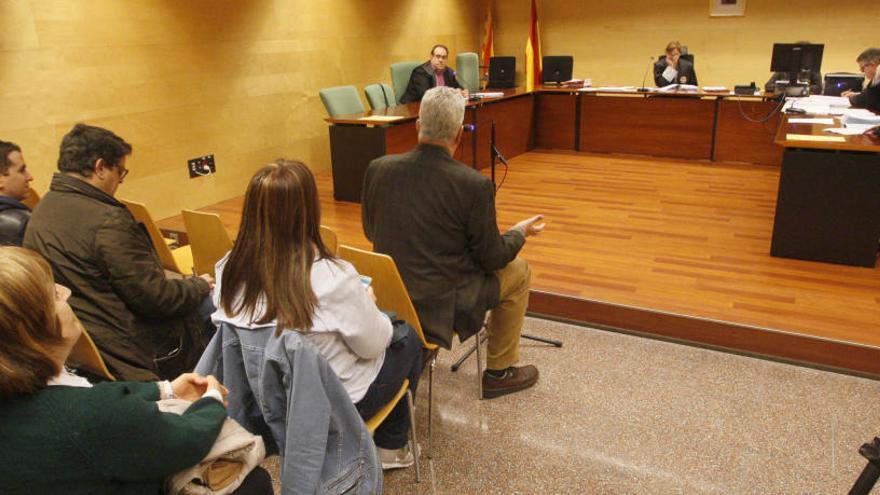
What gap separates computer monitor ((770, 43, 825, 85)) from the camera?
6.17 metres

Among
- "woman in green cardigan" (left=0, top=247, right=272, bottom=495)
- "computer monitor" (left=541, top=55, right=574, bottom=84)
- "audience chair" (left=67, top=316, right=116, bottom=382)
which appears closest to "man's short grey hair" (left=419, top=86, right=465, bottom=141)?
"audience chair" (left=67, top=316, right=116, bottom=382)

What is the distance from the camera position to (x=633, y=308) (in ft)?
10.6

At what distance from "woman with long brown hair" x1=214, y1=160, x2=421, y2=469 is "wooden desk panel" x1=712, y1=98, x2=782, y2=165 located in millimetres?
5989

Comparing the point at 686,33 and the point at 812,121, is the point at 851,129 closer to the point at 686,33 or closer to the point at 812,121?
the point at 812,121

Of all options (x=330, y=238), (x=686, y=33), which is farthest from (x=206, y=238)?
(x=686, y=33)

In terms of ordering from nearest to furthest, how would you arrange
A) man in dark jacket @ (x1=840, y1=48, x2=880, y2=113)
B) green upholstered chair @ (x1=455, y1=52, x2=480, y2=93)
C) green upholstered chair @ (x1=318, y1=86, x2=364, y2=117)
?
1. man in dark jacket @ (x1=840, y1=48, x2=880, y2=113)
2. green upholstered chair @ (x1=318, y1=86, x2=364, y2=117)
3. green upholstered chair @ (x1=455, y1=52, x2=480, y2=93)

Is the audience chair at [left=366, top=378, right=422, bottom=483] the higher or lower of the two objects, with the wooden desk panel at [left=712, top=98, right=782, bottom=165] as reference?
lower

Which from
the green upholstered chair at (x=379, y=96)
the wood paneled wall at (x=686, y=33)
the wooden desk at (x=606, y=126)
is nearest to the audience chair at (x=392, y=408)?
the wooden desk at (x=606, y=126)

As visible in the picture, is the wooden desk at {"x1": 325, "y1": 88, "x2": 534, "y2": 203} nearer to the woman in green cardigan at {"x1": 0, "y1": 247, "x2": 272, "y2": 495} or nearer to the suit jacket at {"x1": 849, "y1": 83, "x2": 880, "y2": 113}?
the suit jacket at {"x1": 849, "y1": 83, "x2": 880, "y2": 113}

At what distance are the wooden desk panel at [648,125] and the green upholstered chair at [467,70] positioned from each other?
1468 mm

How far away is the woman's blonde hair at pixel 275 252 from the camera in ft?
5.07

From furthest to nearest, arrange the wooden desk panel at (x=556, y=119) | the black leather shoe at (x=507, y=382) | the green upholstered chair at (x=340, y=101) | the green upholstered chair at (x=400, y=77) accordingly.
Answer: the wooden desk panel at (x=556, y=119), the green upholstered chair at (x=400, y=77), the green upholstered chair at (x=340, y=101), the black leather shoe at (x=507, y=382)

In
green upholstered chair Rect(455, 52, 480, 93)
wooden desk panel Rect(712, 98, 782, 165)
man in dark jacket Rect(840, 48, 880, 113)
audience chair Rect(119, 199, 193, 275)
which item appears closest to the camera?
audience chair Rect(119, 199, 193, 275)

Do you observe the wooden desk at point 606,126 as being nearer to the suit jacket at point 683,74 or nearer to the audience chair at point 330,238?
the suit jacket at point 683,74
